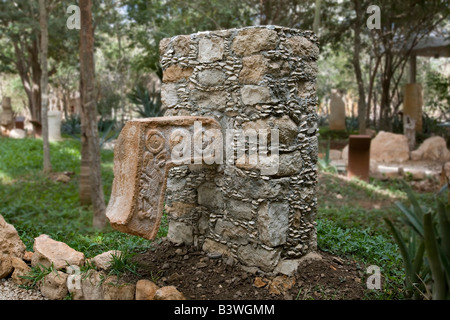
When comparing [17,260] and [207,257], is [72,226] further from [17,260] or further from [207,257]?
[207,257]

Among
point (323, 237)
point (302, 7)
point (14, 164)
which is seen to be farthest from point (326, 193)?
point (14, 164)

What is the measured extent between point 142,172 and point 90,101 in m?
3.43

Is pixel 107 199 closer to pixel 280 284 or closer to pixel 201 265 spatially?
pixel 201 265

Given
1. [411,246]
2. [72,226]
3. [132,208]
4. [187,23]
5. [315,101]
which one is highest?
[187,23]

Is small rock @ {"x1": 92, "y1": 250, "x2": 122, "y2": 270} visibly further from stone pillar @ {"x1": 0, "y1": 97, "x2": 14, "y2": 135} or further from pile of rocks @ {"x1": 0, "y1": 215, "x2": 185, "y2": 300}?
stone pillar @ {"x1": 0, "y1": 97, "x2": 14, "y2": 135}

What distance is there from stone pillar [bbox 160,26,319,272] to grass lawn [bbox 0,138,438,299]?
63cm

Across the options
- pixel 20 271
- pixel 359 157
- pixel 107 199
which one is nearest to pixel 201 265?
pixel 20 271

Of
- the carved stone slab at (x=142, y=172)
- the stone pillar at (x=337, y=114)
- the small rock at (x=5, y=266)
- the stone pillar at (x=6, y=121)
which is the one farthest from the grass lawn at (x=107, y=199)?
the stone pillar at (x=337, y=114)

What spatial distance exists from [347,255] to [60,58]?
546 inches

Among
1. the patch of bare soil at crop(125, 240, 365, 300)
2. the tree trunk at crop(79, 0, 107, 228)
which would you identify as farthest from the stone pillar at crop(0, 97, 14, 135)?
the patch of bare soil at crop(125, 240, 365, 300)

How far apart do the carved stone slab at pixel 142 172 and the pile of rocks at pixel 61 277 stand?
0.44 metres

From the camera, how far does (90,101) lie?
5.57m

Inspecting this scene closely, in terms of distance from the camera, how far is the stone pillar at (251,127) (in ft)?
9.12

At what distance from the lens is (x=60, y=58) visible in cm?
1456
